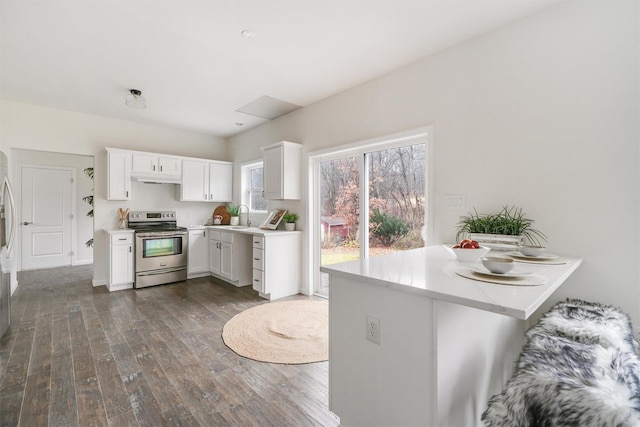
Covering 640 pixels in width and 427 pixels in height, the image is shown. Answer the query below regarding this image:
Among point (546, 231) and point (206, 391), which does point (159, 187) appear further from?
point (546, 231)

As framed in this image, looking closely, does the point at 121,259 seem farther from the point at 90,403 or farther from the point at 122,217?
the point at 90,403

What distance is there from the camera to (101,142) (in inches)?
181

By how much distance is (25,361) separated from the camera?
2.30 meters

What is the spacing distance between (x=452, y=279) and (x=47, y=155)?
7.75 meters

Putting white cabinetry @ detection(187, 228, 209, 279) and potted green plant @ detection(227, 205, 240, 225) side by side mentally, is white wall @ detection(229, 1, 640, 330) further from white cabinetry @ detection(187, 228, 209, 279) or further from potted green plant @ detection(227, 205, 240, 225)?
white cabinetry @ detection(187, 228, 209, 279)

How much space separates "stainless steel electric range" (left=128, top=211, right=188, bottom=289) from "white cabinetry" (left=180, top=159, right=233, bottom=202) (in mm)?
554

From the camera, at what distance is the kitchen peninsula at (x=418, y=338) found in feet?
3.77

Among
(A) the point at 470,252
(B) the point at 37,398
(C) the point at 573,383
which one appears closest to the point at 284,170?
(A) the point at 470,252

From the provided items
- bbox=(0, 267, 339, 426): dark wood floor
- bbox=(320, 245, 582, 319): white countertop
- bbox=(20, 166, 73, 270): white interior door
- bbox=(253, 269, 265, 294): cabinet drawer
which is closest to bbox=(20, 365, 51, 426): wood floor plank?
bbox=(0, 267, 339, 426): dark wood floor

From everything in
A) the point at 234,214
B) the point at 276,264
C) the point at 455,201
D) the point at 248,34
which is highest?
the point at 248,34

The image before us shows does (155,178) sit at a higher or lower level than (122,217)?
higher

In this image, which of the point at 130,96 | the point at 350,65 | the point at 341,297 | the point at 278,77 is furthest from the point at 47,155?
the point at 341,297

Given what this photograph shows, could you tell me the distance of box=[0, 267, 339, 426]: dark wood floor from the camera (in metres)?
1.73

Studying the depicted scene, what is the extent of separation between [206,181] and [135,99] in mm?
2084
